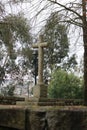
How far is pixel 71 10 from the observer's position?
14.1 meters

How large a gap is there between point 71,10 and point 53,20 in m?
0.89

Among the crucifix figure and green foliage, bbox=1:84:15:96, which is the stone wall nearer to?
the crucifix figure

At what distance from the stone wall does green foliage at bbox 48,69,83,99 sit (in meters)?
30.4

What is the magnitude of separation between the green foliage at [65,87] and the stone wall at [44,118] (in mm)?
30350

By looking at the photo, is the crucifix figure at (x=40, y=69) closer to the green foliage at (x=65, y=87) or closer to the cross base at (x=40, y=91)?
the cross base at (x=40, y=91)

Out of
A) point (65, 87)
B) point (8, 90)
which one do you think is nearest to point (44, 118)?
point (65, 87)

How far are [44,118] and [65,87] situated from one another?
3232 centimetres

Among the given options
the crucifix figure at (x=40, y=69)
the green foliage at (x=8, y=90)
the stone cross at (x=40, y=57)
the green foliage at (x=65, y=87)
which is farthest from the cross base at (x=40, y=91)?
the green foliage at (x=8, y=90)

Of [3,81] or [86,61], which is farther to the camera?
[3,81]

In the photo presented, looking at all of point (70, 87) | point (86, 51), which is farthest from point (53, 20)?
point (70, 87)

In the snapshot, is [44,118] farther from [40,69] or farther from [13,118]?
[40,69]

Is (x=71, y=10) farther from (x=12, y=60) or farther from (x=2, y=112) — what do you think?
(x=12, y=60)

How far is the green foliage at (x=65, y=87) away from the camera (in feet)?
111

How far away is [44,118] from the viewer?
2479mm
